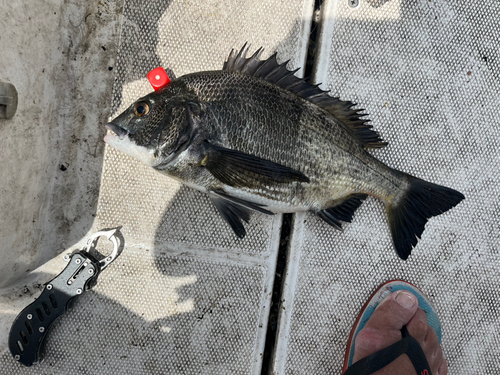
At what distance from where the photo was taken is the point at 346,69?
61.2 inches

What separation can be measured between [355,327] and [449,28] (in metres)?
1.65

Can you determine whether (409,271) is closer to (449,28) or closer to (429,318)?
(429,318)

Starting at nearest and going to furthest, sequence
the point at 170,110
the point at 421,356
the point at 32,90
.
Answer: the point at 170,110
the point at 32,90
the point at 421,356

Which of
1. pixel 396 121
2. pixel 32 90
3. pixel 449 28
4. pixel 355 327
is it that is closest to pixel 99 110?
pixel 32 90

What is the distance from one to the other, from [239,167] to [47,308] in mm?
1124

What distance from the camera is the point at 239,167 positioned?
48.0 inches

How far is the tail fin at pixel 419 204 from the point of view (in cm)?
145

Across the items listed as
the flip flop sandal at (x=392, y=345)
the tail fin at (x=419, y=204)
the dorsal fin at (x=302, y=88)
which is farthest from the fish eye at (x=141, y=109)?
the flip flop sandal at (x=392, y=345)

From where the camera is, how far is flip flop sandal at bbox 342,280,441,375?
56.6 inches

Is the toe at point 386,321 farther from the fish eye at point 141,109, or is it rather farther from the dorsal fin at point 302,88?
the fish eye at point 141,109

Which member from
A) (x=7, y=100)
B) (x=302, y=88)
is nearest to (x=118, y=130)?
(x=7, y=100)

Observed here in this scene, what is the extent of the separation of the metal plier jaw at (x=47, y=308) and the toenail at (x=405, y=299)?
4.95 feet

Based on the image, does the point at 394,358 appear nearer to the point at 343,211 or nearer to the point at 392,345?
the point at 392,345

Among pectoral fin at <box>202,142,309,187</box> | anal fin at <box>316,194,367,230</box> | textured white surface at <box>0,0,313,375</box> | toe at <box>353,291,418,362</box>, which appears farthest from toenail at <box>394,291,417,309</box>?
pectoral fin at <box>202,142,309,187</box>
